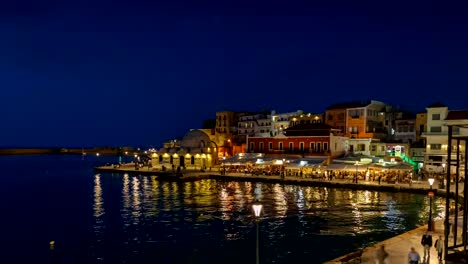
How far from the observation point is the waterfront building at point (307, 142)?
6588 centimetres

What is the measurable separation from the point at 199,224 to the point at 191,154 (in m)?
50.0

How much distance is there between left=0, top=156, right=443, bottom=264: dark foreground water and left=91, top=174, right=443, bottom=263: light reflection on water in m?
0.06

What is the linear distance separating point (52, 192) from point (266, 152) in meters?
34.6

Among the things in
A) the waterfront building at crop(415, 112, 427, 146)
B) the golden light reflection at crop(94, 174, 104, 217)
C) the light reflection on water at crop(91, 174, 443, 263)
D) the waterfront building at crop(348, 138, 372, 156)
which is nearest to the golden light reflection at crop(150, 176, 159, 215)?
the light reflection on water at crop(91, 174, 443, 263)

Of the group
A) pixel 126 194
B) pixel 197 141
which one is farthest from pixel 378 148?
pixel 126 194

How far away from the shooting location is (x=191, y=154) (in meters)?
81.1

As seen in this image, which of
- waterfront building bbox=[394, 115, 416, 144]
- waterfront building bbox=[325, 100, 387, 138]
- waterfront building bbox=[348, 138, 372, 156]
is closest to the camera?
waterfront building bbox=[348, 138, 372, 156]

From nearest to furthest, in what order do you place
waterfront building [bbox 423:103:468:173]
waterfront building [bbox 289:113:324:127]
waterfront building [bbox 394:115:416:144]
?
waterfront building [bbox 423:103:468:173]
waterfront building [bbox 394:115:416:144]
waterfront building [bbox 289:113:324:127]

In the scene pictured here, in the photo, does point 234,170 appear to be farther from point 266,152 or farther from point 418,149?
point 418,149

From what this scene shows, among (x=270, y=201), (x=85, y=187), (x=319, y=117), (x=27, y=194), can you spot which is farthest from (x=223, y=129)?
(x=270, y=201)

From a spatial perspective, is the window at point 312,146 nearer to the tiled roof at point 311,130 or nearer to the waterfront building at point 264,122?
the tiled roof at point 311,130

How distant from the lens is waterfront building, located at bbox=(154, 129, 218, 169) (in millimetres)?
80938

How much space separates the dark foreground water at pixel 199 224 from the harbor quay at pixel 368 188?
254 centimetres

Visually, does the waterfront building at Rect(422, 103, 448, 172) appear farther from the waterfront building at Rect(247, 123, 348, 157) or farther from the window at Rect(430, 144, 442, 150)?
the waterfront building at Rect(247, 123, 348, 157)
